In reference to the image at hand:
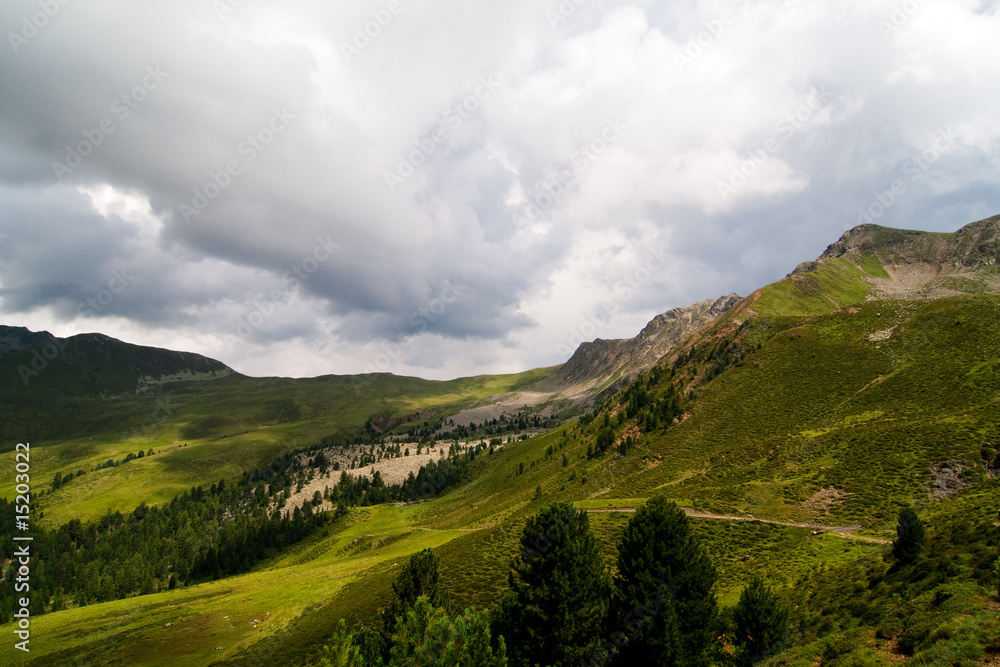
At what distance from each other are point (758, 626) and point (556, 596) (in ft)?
40.9

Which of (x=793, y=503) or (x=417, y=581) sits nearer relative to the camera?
(x=417, y=581)

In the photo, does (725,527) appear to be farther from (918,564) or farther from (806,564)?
(918,564)

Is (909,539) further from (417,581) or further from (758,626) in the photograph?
(417,581)

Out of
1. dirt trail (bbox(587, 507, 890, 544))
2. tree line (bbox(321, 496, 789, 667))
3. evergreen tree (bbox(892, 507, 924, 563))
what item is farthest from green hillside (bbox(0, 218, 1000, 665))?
tree line (bbox(321, 496, 789, 667))

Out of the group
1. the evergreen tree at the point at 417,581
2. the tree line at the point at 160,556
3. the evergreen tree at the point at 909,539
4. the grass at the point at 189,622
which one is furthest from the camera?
the tree line at the point at 160,556

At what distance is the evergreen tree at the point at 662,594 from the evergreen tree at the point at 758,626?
171 centimetres

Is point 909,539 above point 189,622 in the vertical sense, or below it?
above

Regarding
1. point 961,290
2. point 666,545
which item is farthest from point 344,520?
point 961,290

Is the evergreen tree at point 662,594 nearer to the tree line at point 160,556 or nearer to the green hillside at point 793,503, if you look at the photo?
the green hillside at point 793,503

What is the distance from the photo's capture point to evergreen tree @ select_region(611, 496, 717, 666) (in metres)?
25.9

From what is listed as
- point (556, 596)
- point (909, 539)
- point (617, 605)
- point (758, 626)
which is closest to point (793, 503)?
point (909, 539)

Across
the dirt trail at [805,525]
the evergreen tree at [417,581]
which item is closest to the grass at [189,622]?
the evergreen tree at [417,581]

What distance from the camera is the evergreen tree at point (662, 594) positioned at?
2592cm

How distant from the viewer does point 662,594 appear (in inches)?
1057
